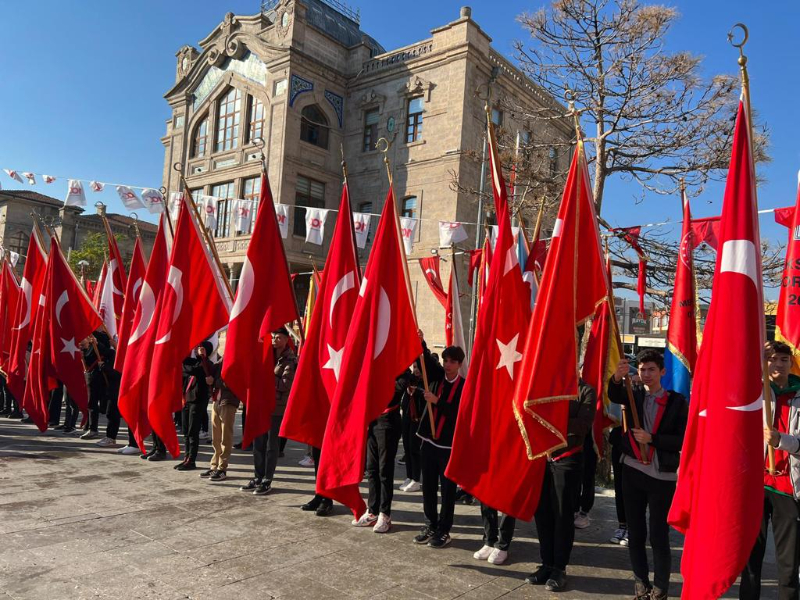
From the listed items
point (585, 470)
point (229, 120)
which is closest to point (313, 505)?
point (585, 470)

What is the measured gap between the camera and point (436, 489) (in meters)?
5.99

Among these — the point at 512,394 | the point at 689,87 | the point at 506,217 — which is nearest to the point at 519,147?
the point at 689,87

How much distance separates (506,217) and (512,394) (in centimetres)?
169

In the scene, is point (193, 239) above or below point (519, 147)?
below

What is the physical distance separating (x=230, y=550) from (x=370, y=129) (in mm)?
22093

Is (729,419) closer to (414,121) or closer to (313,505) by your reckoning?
(313,505)

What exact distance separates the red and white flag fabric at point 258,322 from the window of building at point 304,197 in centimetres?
1660

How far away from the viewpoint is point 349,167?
2584cm

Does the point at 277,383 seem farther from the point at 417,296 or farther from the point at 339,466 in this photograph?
the point at 417,296

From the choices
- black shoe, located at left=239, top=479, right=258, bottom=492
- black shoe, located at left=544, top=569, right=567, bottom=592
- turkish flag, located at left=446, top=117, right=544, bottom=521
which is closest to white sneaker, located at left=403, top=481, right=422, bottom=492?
black shoe, located at left=239, top=479, right=258, bottom=492

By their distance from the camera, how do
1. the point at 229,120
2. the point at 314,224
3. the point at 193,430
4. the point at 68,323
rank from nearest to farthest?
the point at 193,430, the point at 68,323, the point at 314,224, the point at 229,120

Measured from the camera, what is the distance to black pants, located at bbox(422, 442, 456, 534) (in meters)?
5.83

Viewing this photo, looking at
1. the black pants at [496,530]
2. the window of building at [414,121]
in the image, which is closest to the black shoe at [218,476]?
the black pants at [496,530]

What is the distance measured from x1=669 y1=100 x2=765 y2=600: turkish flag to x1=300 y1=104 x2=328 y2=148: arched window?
875 inches
